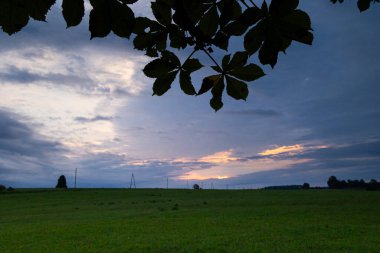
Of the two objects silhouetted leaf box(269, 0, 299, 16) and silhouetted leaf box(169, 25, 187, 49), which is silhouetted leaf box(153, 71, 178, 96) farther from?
silhouetted leaf box(269, 0, 299, 16)

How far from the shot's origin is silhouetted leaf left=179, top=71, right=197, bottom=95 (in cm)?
163

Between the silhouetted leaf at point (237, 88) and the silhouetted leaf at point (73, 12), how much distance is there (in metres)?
0.63

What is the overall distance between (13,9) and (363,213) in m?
25.0

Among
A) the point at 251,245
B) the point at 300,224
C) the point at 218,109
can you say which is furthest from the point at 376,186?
the point at 218,109

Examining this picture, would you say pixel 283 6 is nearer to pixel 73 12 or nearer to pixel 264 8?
pixel 264 8

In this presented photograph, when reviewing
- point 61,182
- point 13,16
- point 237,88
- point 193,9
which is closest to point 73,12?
point 13,16

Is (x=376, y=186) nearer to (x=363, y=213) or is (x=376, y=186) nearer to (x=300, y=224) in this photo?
(x=363, y=213)

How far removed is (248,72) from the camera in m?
1.47

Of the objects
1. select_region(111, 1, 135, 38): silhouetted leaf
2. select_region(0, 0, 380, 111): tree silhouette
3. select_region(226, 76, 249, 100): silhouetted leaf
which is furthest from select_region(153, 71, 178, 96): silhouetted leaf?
select_region(111, 1, 135, 38): silhouetted leaf

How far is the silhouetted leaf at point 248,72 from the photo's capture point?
1447 millimetres

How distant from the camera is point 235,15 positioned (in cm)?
151

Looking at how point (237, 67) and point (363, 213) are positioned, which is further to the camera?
point (363, 213)

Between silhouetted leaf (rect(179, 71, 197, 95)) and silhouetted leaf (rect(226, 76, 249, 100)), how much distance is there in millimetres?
179

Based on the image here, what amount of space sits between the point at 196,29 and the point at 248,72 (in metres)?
0.25
